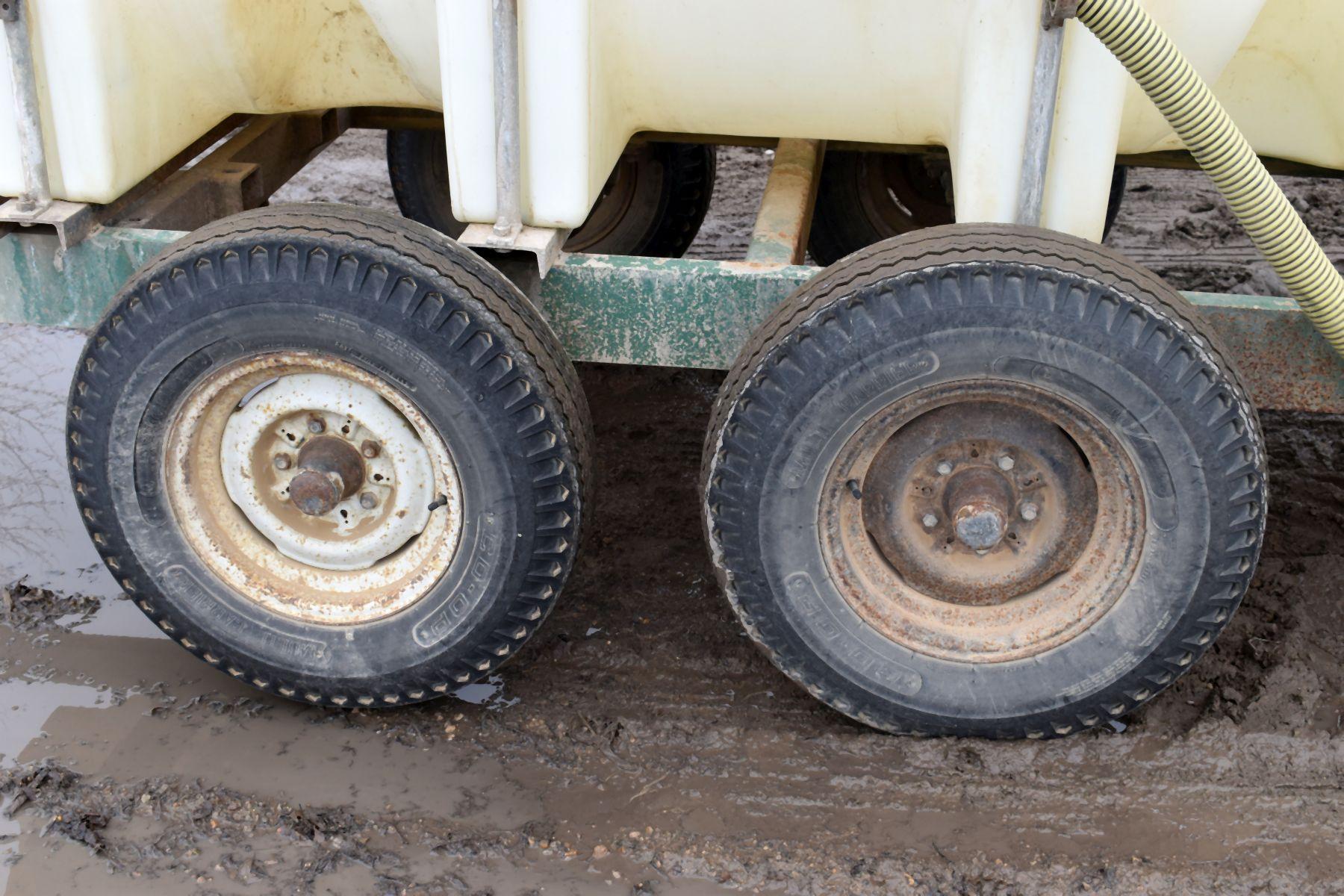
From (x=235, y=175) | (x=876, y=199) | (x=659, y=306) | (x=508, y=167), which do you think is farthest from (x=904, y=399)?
(x=876, y=199)

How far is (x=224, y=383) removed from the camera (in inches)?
115

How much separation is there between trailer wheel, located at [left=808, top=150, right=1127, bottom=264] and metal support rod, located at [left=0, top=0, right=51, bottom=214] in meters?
2.48

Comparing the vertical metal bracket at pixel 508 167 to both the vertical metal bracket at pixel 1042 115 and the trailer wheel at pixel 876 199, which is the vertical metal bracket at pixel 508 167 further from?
the trailer wheel at pixel 876 199

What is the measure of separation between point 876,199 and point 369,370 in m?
2.39

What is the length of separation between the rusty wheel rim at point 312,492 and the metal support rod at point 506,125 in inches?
17.7

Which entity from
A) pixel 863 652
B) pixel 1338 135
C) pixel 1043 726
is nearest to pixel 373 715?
pixel 863 652

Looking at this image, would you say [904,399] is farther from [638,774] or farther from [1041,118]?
[638,774]

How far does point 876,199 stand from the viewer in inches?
185

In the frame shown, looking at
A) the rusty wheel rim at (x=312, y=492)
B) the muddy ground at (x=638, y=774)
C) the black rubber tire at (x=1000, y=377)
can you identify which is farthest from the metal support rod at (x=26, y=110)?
the black rubber tire at (x=1000, y=377)

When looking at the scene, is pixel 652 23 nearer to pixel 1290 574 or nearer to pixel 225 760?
pixel 225 760

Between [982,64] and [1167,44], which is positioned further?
[982,64]

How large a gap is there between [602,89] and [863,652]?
1.33 meters

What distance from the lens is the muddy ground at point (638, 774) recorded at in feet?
9.02

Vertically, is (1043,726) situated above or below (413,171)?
below
